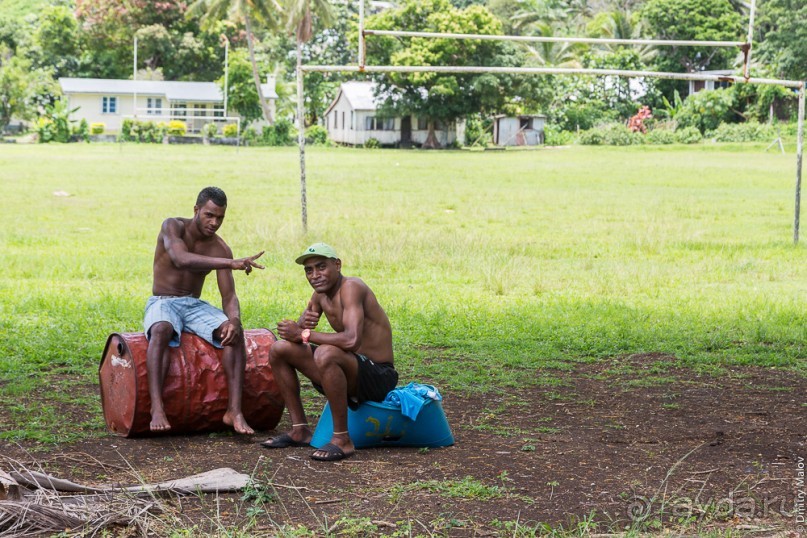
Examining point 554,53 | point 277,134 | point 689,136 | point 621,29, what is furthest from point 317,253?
point 554,53

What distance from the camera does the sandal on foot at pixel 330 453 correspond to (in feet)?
19.9

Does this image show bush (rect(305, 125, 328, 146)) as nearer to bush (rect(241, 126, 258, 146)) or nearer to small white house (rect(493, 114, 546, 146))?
bush (rect(241, 126, 258, 146))

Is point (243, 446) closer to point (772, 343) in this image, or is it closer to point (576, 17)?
point (772, 343)

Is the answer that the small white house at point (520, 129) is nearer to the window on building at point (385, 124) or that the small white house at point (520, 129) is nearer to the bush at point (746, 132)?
the window on building at point (385, 124)

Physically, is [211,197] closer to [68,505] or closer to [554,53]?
[68,505]

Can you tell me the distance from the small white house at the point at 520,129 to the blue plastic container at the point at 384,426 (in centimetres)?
5550

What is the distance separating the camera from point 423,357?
9219 millimetres

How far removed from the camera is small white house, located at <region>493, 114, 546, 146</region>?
201 feet

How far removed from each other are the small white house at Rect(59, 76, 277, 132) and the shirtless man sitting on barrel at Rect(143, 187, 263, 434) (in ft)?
190

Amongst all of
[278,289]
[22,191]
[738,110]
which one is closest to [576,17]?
[738,110]

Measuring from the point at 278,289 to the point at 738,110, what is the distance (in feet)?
164

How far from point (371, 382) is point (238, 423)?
85 cm

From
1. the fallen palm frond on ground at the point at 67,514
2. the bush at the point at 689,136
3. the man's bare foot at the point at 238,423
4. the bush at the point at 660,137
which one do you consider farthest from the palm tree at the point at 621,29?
the fallen palm frond on ground at the point at 67,514

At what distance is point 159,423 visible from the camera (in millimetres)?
6309
